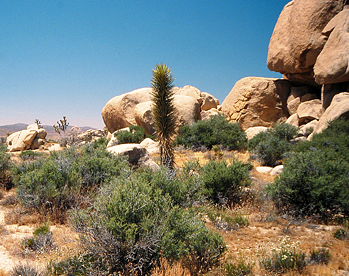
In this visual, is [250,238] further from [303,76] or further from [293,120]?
[303,76]

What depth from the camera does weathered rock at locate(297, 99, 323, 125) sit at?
1606 centimetres

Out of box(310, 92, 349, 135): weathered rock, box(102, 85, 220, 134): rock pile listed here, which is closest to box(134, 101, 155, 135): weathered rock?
box(102, 85, 220, 134): rock pile

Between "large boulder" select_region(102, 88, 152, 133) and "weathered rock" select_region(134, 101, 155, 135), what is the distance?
197 centimetres

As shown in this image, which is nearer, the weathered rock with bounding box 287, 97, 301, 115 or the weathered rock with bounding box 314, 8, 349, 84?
the weathered rock with bounding box 314, 8, 349, 84

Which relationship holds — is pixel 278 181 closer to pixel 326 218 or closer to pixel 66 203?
pixel 326 218

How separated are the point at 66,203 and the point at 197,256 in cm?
406

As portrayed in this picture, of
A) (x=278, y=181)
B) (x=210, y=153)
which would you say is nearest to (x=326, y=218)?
(x=278, y=181)

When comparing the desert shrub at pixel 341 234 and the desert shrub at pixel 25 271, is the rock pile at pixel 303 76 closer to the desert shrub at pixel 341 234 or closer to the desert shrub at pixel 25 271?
the desert shrub at pixel 341 234

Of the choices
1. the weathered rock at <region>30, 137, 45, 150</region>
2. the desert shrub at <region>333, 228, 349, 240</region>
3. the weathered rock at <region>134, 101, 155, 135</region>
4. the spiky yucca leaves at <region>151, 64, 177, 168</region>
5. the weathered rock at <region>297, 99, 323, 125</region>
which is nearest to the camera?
the desert shrub at <region>333, 228, 349, 240</region>

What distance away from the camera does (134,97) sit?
21812 mm

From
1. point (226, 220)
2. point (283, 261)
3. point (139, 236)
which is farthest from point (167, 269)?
point (226, 220)

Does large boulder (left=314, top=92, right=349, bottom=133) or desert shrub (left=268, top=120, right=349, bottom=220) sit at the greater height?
large boulder (left=314, top=92, right=349, bottom=133)

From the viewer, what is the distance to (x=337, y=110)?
41.4 feet

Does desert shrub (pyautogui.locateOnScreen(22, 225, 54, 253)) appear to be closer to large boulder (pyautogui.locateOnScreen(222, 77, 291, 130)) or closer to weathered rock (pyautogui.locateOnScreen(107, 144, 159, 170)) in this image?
weathered rock (pyautogui.locateOnScreen(107, 144, 159, 170))
